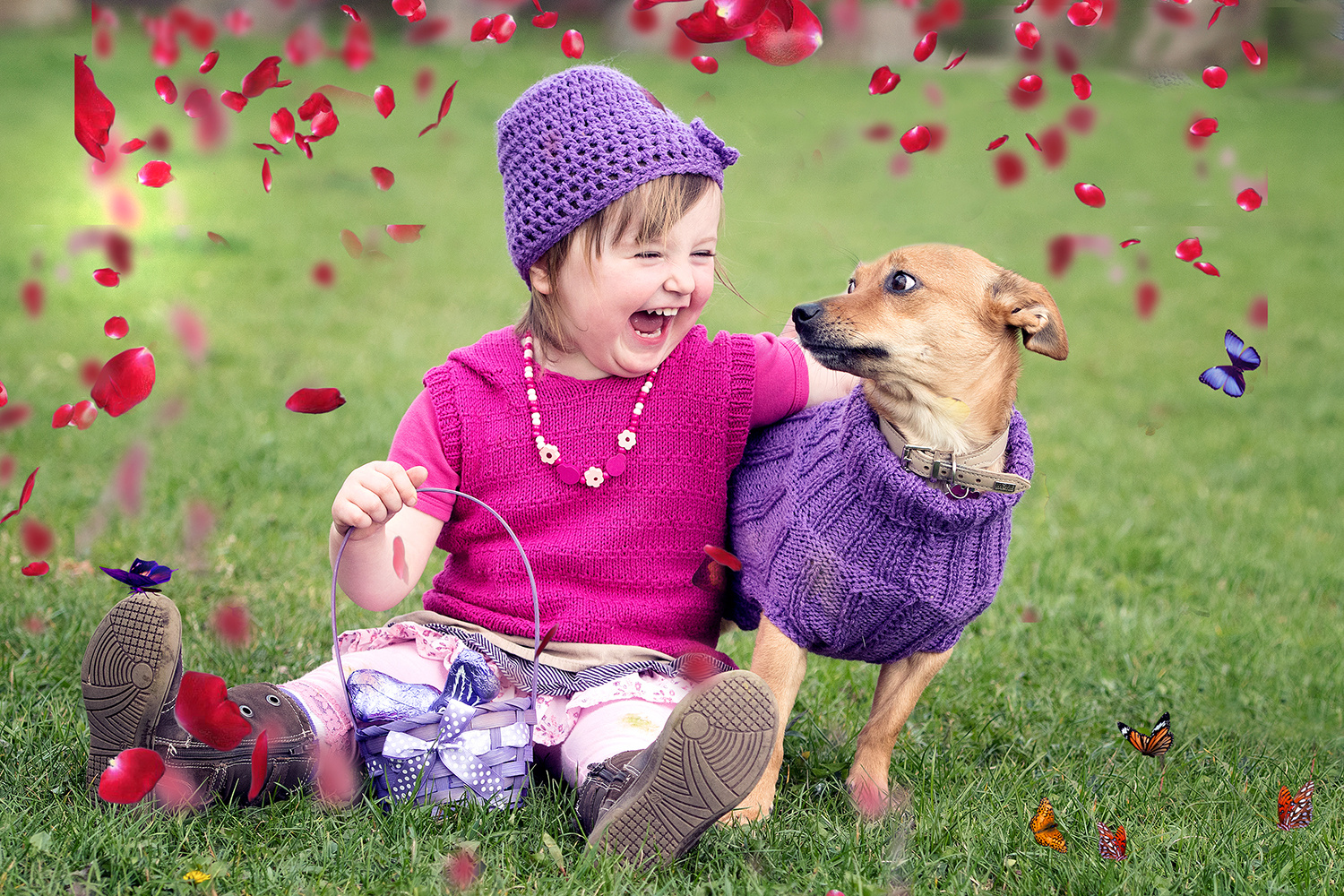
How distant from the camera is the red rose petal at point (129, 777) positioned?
241 centimetres

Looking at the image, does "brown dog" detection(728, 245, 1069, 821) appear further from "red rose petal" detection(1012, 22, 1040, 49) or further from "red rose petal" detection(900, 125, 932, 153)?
"red rose petal" detection(1012, 22, 1040, 49)

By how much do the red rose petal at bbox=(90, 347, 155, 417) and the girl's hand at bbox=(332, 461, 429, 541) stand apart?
0.72m

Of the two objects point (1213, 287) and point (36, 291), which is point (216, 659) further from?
point (1213, 287)

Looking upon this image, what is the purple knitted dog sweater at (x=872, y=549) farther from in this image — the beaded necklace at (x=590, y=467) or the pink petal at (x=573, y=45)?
the pink petal at (x=573, y=45)

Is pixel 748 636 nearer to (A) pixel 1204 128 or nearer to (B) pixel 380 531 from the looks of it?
(B) pixel 380 531

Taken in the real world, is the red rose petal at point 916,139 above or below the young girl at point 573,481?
above

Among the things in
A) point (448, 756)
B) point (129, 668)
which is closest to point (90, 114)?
point (129, 668)

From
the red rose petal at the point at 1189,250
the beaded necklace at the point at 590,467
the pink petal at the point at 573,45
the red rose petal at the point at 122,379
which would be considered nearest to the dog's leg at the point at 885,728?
the beaded necklace at the point at 590,467

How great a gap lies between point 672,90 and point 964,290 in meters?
11.9

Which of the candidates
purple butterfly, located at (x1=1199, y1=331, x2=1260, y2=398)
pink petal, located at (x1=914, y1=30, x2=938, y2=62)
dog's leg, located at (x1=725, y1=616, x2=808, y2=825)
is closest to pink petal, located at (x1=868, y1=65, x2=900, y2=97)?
pink petal, located at (x1=914, y1=30, x2=938, y2=62)

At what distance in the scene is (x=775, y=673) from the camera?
8.97ft

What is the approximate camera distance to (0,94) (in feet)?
49.7

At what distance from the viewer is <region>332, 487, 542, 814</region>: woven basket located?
264 cm

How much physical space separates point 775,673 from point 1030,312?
3.22 feet
